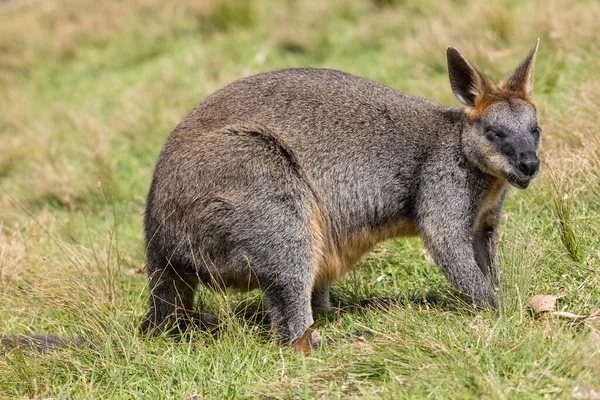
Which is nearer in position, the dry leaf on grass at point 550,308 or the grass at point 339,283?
the grass at point 339,283

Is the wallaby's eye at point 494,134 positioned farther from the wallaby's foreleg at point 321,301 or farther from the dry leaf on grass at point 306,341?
the dry leaf on grass at point 306,341

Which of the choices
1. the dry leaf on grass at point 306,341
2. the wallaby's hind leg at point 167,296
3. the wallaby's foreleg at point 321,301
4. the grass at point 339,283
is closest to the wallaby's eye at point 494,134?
the grass at point 339,283

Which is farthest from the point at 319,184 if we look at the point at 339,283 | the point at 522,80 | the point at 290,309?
the point at 522,80

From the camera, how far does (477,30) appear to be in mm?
9250

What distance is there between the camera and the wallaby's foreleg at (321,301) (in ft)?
17.4

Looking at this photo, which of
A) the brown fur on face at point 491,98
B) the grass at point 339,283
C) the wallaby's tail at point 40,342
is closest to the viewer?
the grass at point 339,283

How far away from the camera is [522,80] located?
5.11m

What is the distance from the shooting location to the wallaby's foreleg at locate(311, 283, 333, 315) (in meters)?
5.30

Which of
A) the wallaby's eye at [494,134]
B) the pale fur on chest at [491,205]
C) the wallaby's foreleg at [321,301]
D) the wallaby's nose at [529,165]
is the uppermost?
the wallaby's eye at [494,134]

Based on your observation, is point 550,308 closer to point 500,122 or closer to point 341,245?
point 500,122

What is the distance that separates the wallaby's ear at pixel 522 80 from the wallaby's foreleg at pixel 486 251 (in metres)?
0.89

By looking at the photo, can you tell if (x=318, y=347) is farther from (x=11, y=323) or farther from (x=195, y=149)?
(x=11, y=323)

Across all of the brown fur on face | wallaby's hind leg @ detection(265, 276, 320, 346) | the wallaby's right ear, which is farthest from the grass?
the wallaby's right ear

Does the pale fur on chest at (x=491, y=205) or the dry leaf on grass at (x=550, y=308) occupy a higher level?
the pale fur on chest at (x=491, y=205)
